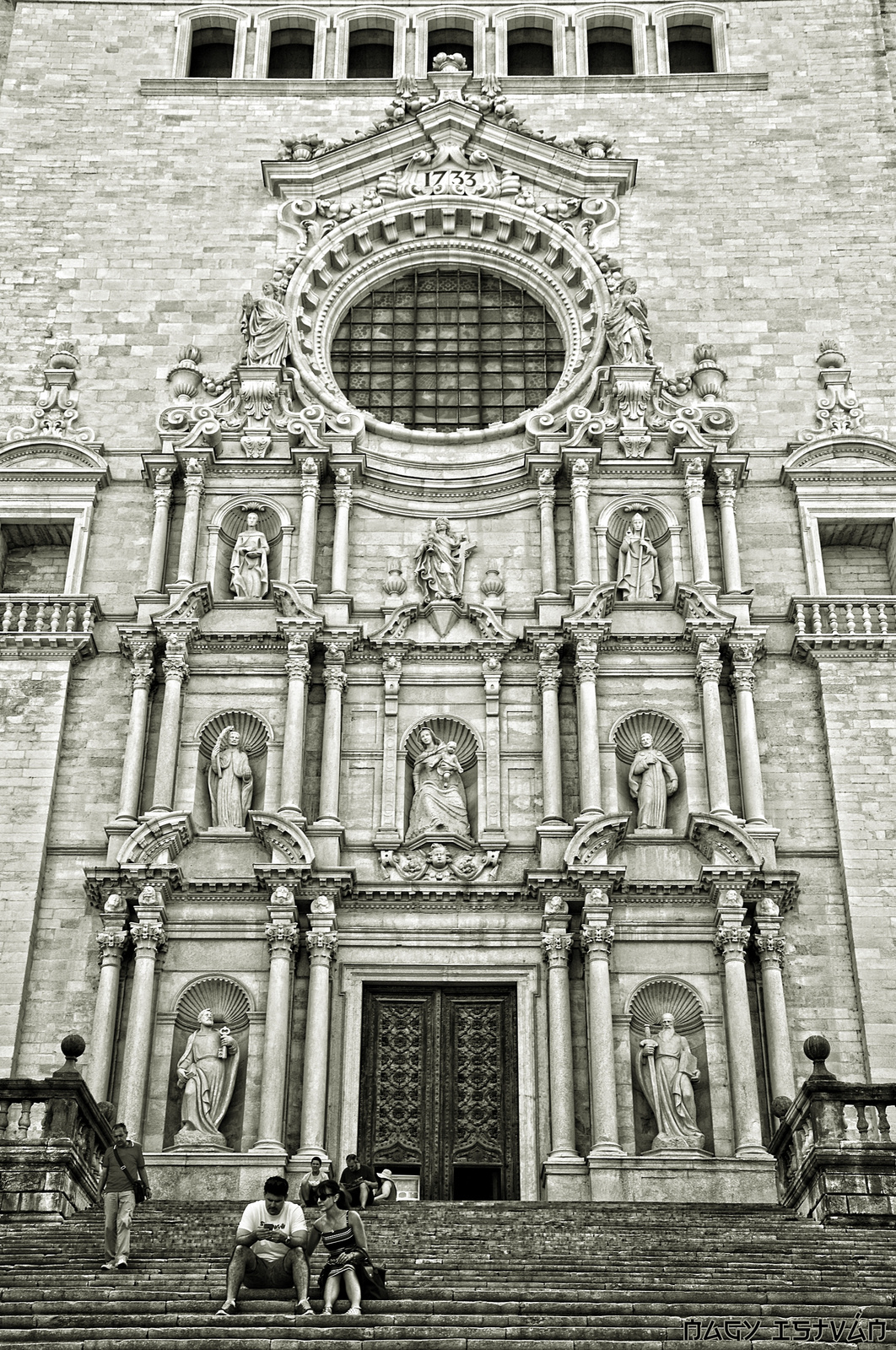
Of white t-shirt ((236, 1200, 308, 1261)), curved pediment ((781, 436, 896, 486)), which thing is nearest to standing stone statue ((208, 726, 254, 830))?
curved pediment ((781, 436, 896, 486))

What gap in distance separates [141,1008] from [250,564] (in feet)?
21.2

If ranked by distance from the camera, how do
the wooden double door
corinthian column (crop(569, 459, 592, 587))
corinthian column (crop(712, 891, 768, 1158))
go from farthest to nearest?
corinthian column (crop(569, 459, 592, 587))
the wooden double door
corinthian column (crop(712, 891, 768, 1158))

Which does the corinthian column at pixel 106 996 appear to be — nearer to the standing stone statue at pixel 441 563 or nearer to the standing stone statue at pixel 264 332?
the standing stone statue at pixel 441 563

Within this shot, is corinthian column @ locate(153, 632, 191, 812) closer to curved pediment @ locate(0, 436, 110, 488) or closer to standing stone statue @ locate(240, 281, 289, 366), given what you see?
curved pediment @ locate(0, 436, 110, 488)

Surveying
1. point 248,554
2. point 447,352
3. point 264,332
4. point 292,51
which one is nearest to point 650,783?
point 248,554

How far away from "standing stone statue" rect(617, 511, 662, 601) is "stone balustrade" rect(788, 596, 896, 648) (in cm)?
185

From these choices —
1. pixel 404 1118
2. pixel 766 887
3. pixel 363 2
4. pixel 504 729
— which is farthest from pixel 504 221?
pixel 404 1118

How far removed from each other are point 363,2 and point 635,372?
9.34 meters

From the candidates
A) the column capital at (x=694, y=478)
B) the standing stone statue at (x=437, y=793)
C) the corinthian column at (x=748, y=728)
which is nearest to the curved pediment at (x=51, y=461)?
the standing stone statue at (x=437, y=793)

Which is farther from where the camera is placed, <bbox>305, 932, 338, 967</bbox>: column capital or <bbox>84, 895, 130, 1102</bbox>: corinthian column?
<bbox>305, 932, 338, 967</bbox>: column capital

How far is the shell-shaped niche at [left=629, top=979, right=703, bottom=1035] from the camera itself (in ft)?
72.2

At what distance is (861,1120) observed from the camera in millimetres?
18094

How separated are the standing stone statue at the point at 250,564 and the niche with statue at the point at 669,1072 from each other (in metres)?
7.36

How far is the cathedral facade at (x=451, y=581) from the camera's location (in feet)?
71.7
